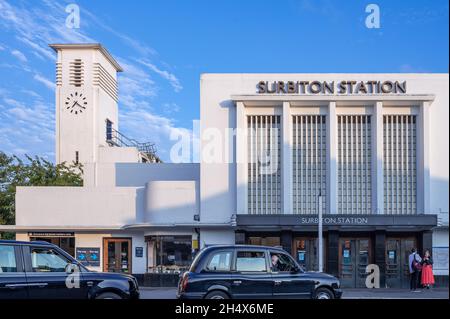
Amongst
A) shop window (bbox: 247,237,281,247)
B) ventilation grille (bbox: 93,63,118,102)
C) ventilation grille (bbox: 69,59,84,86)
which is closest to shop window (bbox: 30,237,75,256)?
shop window (bbox: 247,237,281,247)

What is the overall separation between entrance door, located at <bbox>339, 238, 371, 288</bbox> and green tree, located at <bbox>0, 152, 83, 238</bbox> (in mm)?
21261

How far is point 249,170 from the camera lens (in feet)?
95.8

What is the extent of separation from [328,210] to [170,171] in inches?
431

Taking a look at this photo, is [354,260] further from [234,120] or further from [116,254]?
[116,254]

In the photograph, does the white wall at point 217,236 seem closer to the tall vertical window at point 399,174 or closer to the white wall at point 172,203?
the white wall at point 172,203

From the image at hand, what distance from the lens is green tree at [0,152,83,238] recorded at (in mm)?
39750

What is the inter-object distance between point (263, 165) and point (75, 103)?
71.0ft

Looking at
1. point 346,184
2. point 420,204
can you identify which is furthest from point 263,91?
point 420,204

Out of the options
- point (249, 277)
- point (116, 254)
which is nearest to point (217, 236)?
point (116, 254)

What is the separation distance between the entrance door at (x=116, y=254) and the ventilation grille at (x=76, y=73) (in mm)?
15316

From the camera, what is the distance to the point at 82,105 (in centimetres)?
4578

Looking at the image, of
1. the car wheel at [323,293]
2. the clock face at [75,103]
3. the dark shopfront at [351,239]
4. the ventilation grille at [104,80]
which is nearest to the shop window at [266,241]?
the dark shopfront at [351,239]

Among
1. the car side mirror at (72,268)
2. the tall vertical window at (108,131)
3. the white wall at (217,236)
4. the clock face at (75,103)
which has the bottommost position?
the white wall at (217,236)

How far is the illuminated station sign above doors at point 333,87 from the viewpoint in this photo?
93.7 ft
